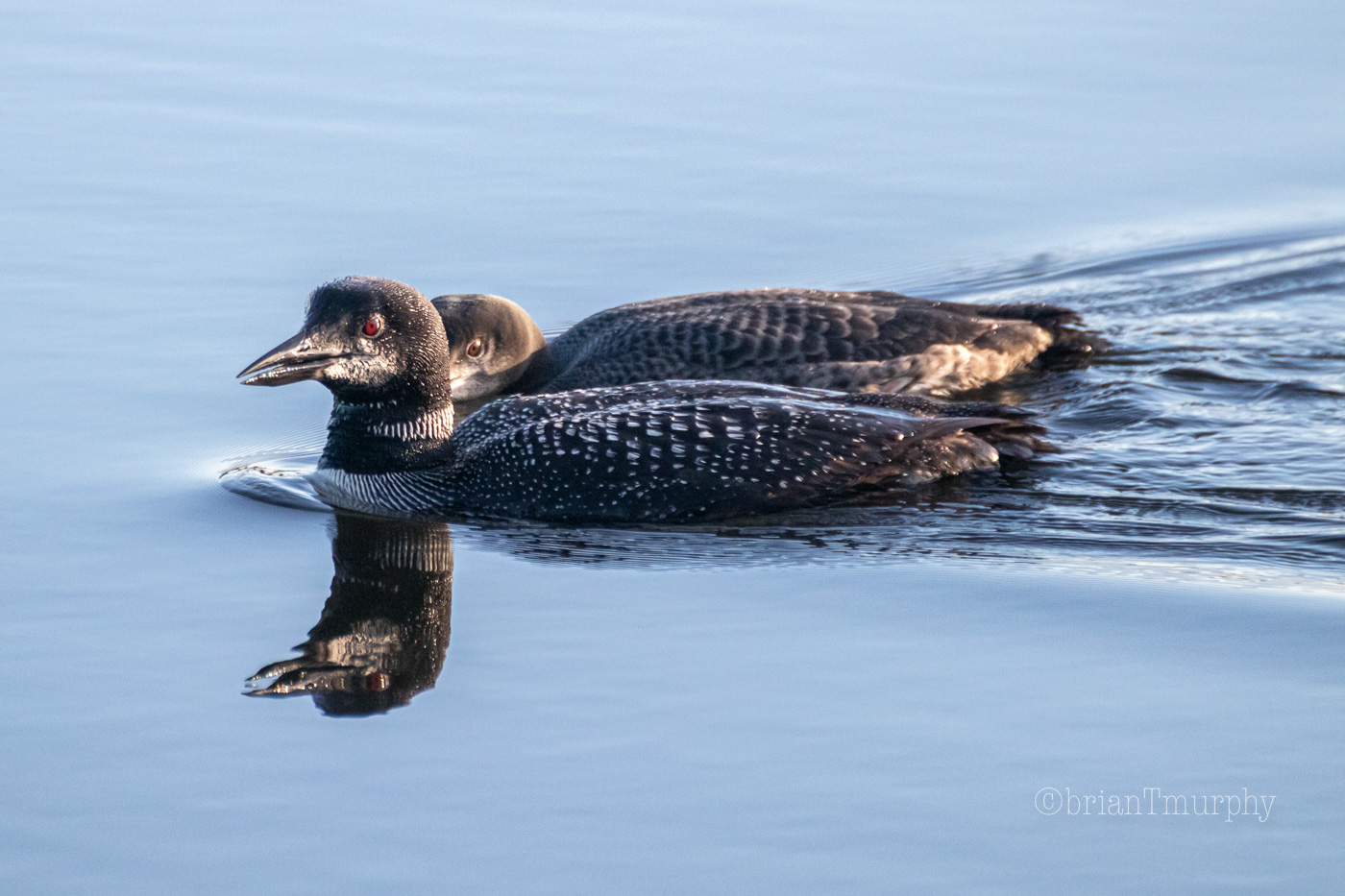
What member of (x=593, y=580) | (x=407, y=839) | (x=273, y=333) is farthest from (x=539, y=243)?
(x=407, y=839)

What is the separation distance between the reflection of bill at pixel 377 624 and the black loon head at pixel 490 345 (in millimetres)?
1945

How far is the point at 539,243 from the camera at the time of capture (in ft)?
32.5

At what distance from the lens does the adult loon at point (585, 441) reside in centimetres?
678

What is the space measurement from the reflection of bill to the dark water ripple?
29 cm

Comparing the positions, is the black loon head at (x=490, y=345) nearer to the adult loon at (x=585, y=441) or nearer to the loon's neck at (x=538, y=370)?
the loon's neck at (x=538, y=370)

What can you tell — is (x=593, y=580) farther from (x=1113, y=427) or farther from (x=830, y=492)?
(x=1113, y=427)

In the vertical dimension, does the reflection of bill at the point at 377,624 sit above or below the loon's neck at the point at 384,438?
below

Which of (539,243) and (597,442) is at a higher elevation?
(539,243)

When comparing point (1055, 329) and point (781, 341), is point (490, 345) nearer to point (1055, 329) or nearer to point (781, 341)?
point (781, 341)

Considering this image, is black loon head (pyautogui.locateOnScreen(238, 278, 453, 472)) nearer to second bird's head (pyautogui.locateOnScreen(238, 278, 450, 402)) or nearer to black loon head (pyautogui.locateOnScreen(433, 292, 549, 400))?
second bird's head (pyautogui.locateOnScreen(238, 278, 450, 402))

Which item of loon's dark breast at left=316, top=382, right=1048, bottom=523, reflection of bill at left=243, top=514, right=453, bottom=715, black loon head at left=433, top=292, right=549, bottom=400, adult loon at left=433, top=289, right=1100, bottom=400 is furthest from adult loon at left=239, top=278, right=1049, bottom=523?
black loon head at left=433, top=292, right=549, bottom=400

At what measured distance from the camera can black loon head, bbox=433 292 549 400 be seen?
876 cm

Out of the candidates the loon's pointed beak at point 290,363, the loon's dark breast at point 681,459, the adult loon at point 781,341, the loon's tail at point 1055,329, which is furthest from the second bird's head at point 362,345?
the loon's tail at point 1055,329

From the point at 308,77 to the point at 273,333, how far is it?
11.8 feet
